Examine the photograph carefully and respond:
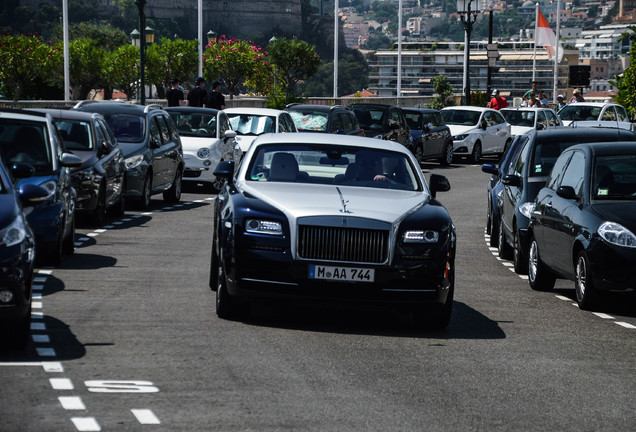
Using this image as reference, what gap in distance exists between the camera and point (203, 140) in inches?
1101

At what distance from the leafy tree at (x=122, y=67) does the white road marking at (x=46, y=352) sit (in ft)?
207

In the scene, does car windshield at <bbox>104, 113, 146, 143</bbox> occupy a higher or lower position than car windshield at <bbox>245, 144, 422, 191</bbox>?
lower

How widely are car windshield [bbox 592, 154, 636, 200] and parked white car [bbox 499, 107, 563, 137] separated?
29.6 meters

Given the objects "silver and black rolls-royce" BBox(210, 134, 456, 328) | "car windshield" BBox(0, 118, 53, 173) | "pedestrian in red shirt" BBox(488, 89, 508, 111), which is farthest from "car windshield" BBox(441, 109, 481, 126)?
"silver and black rolls-royce" BBox(210, 134, 456, 328)

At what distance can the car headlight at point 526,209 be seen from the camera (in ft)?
51.1

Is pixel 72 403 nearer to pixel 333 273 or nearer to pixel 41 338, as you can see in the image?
pixel 41 338

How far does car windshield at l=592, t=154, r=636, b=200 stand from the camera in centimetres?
1294

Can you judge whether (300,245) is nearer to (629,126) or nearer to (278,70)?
(629,126)

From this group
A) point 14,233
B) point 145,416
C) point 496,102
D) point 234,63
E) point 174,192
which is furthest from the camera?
point 234,63

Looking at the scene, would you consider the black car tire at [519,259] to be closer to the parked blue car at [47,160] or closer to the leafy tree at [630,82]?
the parked blue car at [47,160]

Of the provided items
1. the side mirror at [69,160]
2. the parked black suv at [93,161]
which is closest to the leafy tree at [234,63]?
the parked black suv at [93,161]

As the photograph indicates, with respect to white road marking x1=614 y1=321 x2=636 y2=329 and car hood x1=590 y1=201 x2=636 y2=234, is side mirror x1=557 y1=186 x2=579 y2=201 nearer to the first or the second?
car hood x1=590 y1=201 x2=636 y2=234

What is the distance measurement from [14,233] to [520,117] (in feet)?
125

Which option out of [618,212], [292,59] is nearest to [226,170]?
[618,212]
